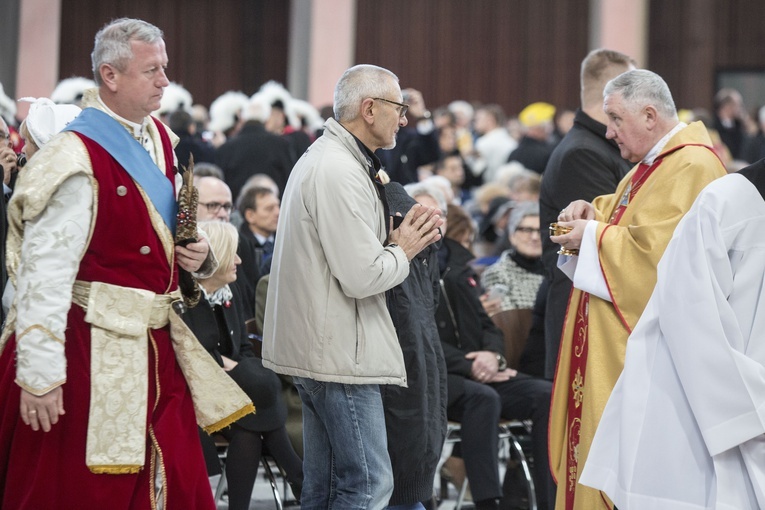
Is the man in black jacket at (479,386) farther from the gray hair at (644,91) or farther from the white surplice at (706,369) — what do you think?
the white surplice at (706,369)

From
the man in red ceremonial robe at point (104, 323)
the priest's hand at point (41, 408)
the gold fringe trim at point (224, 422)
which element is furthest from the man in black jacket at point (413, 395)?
the priest's hand at point (41, 408)

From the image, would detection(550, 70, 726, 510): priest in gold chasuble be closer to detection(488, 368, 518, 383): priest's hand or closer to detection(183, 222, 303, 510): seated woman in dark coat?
detection(183, 222, 303, 510): seated woman in dark coat

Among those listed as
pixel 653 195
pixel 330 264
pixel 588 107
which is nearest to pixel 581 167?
pixel 588 107

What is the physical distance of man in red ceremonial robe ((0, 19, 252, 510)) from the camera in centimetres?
313

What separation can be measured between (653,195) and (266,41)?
45.3ft

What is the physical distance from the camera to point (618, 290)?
3885mm

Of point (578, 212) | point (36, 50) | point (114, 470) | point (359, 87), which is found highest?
point (36, 50)

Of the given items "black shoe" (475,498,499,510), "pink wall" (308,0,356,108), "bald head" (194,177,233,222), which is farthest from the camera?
"pink wall" (308,0,356,108)

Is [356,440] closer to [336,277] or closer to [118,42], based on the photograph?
[336,277]

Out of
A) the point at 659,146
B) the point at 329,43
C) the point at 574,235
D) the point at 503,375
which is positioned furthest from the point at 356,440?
the point at 329,43

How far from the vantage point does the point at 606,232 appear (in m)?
3.93

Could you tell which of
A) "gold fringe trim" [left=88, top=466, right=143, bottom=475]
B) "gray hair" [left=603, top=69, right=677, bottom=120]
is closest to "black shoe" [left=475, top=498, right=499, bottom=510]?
"gray hair" [left=603, top=69, right=677, bottom=120]

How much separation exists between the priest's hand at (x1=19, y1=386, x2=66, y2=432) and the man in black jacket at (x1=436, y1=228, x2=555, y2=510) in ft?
8.00

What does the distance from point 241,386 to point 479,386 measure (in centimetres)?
121
